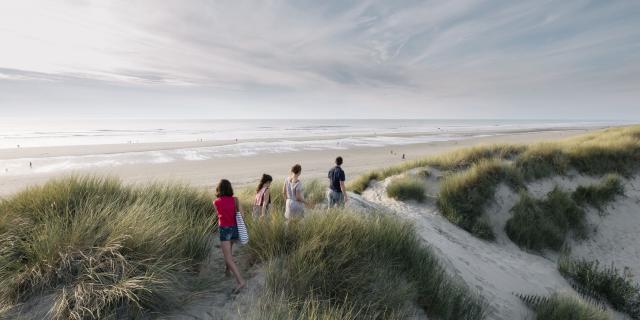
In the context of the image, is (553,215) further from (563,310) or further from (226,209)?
(226,209)

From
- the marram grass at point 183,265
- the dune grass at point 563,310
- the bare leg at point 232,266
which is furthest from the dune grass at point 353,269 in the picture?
the dune grass at point 563,310

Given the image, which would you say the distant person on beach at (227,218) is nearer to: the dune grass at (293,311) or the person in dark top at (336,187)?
the dune grass at (293,311)

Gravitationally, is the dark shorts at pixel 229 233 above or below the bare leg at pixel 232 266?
above

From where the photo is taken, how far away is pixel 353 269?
3.95 meters

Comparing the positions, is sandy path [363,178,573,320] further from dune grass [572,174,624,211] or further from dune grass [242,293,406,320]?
dune grass [572,174,624,211]

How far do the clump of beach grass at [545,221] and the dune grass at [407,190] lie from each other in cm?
279

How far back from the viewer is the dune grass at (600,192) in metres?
11.5

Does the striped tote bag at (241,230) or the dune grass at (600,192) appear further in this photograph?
the dune grass at (600,192)

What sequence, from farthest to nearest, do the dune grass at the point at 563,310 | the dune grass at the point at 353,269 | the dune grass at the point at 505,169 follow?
the dune grass at the point at 505,169 → the dune grass at the point at 563,310 → the dune grass at the point at 353,269

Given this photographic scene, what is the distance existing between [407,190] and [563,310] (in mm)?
6583

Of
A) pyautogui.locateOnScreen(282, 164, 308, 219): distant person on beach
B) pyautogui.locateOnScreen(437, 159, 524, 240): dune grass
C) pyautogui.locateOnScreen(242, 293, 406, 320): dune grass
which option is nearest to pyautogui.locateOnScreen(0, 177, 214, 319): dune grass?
pyautogui.locateOnScreen(242, 293, 406, 320): dune grass

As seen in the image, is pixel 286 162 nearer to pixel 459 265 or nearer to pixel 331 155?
pixel 331 155

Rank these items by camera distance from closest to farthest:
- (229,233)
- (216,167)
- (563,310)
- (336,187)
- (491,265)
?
(229,233), (563,310), (491,265), (336,187), (216,167)

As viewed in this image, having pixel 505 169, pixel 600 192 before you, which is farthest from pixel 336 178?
pixel 600 192
